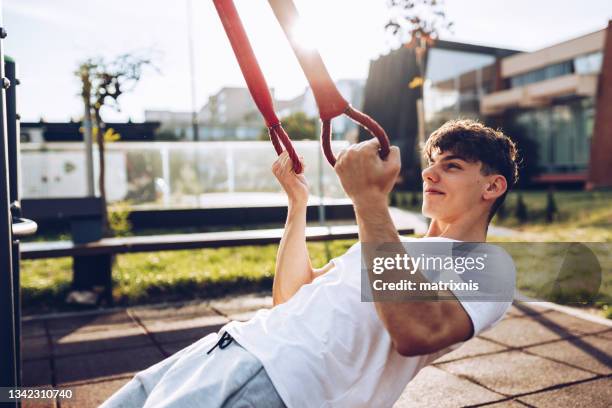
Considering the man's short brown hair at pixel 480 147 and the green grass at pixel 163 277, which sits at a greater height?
the man's short brown hair at pixel 480 147

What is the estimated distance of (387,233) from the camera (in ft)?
3.76

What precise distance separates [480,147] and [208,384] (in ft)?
2.95

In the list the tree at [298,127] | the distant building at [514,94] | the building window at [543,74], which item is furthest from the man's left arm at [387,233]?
the building window at [543,74]

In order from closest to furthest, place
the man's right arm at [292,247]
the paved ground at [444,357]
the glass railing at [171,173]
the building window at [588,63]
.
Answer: the man's right arm at [292,247], the paved ground at [444,357], the glass railing at [171,173], the building window at [588,63]

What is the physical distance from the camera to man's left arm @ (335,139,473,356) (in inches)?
43.8

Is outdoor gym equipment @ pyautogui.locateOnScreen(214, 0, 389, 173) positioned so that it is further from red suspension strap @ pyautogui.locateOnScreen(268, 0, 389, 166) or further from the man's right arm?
the man's right arm

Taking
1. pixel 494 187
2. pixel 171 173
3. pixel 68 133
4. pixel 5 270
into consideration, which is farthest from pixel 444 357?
pixel 68 133

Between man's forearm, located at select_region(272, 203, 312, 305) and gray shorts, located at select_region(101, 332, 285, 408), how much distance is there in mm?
361

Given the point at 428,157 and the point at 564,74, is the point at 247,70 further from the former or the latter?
the point at 564,74

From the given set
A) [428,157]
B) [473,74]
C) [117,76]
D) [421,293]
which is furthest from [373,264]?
[473,74]

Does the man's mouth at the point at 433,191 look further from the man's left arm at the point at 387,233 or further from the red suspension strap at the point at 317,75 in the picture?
the red suspension strap at the point at 317,75

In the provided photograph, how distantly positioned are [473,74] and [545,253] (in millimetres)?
20532

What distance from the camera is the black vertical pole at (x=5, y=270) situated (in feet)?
4.81

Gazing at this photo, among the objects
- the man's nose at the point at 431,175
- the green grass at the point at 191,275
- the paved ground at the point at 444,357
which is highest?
the man's nose at the point at 431,175
